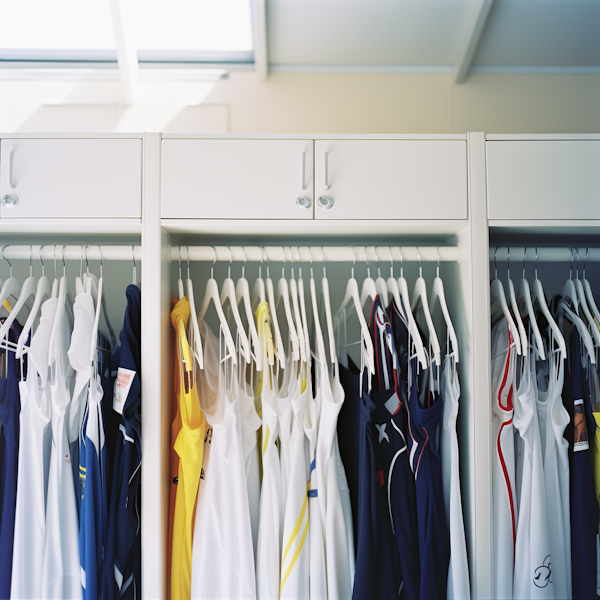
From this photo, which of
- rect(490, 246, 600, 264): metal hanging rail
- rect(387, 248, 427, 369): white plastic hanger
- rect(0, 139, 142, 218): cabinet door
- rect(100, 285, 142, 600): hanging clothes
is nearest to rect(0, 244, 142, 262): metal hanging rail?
rect(0, 139, 142, 218): cabinet door

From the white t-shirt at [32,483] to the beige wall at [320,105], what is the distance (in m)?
1.13

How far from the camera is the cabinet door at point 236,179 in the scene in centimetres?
135

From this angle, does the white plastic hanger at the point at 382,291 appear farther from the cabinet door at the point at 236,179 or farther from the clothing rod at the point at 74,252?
the clothing rod at the point at 74,252

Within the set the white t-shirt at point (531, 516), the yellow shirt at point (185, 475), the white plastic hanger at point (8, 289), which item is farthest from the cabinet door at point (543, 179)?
the white plastic hanger at point (8, 289)

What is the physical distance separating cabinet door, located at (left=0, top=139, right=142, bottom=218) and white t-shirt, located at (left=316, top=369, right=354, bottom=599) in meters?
0.89

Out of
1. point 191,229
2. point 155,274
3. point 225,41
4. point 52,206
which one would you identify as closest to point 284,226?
point 191,229

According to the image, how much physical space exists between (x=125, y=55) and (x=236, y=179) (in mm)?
945

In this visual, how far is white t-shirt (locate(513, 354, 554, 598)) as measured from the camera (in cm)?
129

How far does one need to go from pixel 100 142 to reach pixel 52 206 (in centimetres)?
26

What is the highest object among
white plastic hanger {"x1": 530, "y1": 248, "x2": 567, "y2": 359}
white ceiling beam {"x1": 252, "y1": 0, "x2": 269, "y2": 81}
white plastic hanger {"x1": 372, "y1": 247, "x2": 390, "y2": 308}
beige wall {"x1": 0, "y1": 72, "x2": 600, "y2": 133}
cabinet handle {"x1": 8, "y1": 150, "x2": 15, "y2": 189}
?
white ceiling beam {"x1": 252, "y1": 0, "x2": 269, "y2": 81}

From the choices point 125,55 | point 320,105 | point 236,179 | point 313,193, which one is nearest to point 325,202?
point 313,193

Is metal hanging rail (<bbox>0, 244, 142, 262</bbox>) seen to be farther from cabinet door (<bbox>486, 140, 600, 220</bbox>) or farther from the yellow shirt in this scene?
cabinet door (<bbox>486, 140, 600, 220</bbox>)

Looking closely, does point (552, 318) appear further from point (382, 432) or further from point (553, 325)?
point (382, 432)

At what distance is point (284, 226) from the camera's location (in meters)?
1.38
